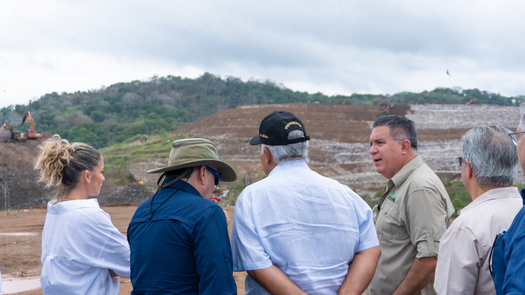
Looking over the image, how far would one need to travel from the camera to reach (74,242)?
273 centimetres

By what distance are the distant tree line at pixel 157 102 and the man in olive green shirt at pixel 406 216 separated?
5039 centimetres

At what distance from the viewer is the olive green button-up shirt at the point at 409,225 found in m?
2.92

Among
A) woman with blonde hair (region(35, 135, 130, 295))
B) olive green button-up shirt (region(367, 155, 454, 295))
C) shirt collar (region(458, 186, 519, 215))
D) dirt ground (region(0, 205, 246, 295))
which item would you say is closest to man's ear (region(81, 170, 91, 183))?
woman with blonde hair (region(35, 135, 130, 295))

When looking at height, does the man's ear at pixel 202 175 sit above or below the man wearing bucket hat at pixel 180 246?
above

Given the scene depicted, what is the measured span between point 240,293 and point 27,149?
20249mm

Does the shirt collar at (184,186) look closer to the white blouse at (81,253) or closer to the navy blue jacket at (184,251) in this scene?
the navy blue jacket at (184,251)

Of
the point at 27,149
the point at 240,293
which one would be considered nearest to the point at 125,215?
the point at 240,293

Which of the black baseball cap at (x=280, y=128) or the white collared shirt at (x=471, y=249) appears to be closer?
the white collared shirt at (x=471, y=249)

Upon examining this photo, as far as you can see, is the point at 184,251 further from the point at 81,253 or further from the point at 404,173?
the point at 404,173

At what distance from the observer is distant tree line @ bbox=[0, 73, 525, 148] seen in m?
A: 56.8

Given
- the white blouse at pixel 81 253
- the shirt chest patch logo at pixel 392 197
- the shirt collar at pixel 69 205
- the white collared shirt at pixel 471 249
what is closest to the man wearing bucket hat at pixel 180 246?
the white blouse at pixel 81 253

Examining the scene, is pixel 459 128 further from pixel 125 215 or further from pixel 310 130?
pixel 125 215

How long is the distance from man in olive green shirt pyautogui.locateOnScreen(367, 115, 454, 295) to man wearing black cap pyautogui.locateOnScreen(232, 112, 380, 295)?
0.75 meters

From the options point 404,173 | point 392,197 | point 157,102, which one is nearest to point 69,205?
point 392,197
